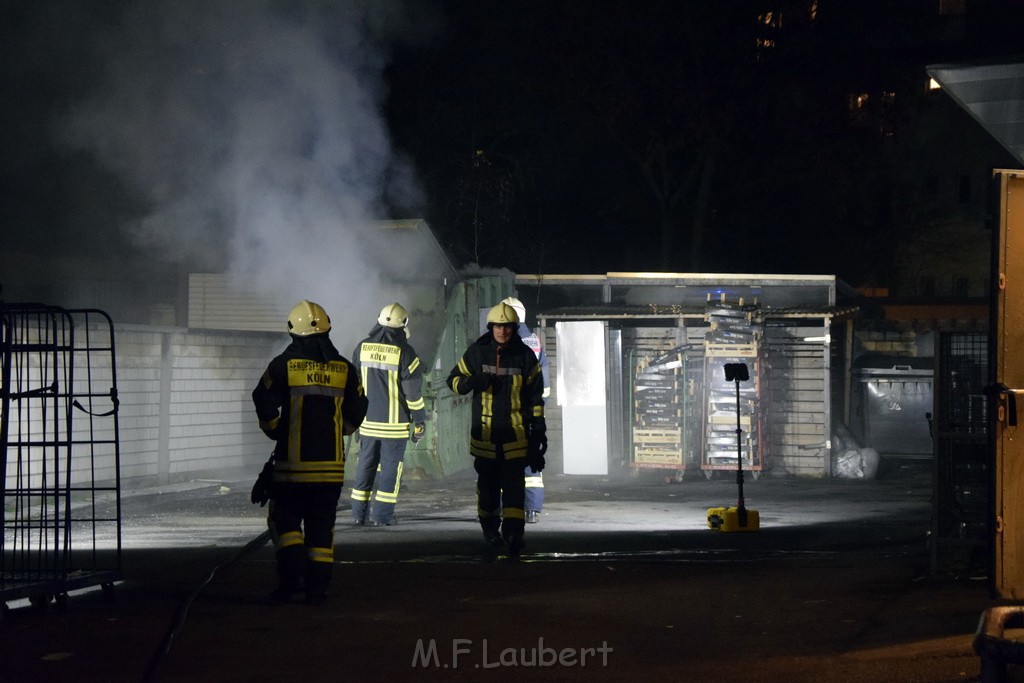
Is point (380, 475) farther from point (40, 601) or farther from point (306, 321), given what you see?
point (40, 601)

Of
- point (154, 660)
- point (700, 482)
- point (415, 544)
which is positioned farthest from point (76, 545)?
point (700, 482)

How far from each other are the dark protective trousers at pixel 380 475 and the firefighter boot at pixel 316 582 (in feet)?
11.3

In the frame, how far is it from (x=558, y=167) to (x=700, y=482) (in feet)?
65.2

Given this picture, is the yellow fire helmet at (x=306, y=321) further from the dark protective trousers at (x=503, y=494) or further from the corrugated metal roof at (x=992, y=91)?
the corrugated metal roof at (x=992, y=91)

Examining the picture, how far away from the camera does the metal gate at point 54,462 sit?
726 cm

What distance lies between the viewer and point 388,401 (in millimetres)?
11016

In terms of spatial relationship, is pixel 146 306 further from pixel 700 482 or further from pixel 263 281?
pixel 700 482

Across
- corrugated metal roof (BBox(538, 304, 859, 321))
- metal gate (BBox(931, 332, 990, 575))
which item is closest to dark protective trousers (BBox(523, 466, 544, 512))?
metal gate (BBox(931, 332, 990, 575))

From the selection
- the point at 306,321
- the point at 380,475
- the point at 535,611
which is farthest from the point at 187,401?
the point at 535,611

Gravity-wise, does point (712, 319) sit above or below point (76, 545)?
above

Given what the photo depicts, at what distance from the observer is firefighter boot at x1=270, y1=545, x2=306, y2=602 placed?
24.8 feet

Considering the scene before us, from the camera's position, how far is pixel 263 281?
19703 millimetres

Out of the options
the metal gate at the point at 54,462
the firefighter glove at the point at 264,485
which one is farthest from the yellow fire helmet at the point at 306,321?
the metal gate at the point at 54,462

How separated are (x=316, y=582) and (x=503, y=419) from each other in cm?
242
